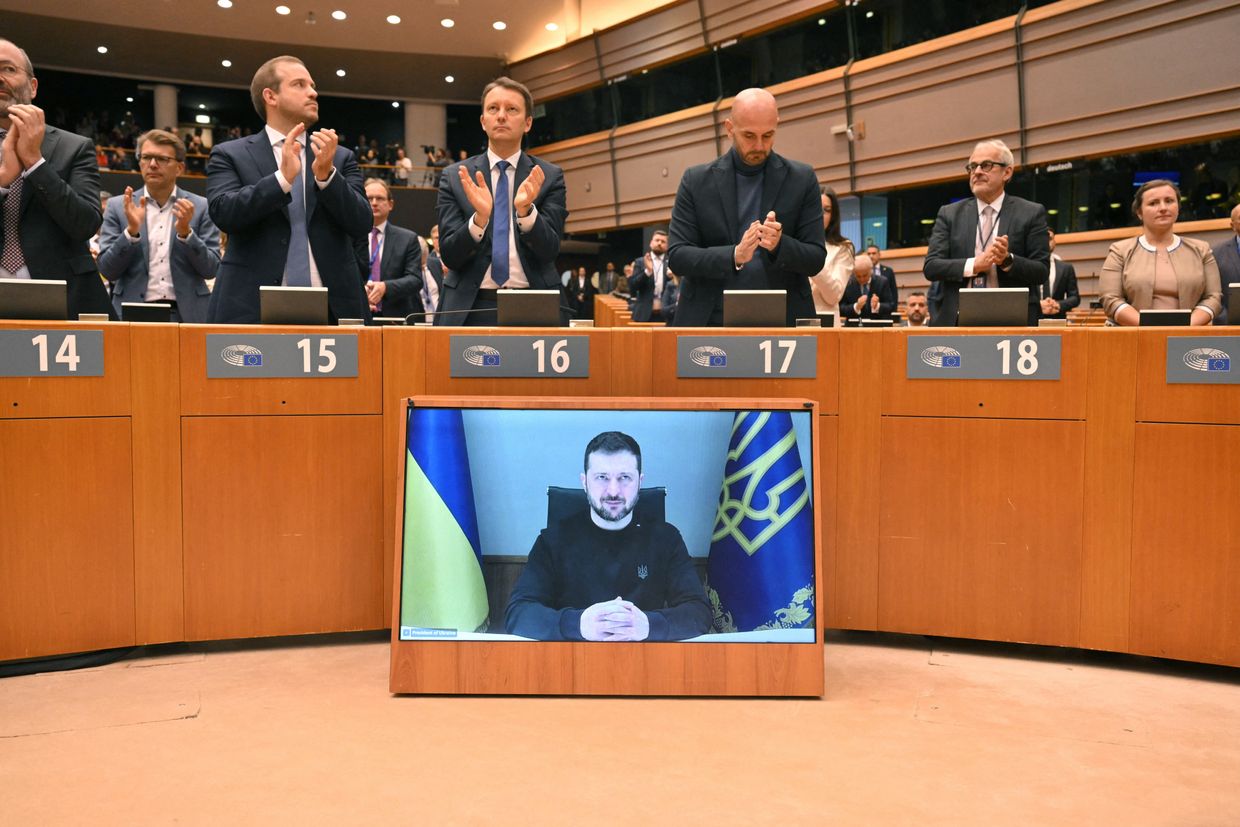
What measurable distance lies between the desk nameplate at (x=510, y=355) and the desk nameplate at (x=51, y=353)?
918mm

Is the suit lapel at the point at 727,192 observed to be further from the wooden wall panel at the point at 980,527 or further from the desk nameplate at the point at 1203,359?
the desk nameplate at the point at 1203,359

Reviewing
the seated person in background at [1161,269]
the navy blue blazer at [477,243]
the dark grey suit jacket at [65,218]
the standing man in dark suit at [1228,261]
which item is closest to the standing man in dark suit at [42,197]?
the dark grey suit jacket at [65,218]

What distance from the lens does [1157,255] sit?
4352 millimetres

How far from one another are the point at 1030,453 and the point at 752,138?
51.0 inches

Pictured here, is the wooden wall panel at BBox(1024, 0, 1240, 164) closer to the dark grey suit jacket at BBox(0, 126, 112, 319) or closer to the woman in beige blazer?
the woman in beige blazer

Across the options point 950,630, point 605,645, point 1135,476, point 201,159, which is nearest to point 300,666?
point 605,645

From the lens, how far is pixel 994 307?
9.47 ft

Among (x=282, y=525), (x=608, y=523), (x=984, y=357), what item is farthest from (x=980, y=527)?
(x=282, y=525)

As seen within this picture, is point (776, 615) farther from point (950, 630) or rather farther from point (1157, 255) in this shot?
point (1157, 255)

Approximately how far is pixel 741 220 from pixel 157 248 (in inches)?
100

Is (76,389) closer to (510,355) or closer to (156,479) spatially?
(156,479)

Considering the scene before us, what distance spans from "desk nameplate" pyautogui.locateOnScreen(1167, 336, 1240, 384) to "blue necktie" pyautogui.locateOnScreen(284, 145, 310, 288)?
2.48 metres

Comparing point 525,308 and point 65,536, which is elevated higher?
point 525,308

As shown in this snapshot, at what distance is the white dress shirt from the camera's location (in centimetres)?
320
